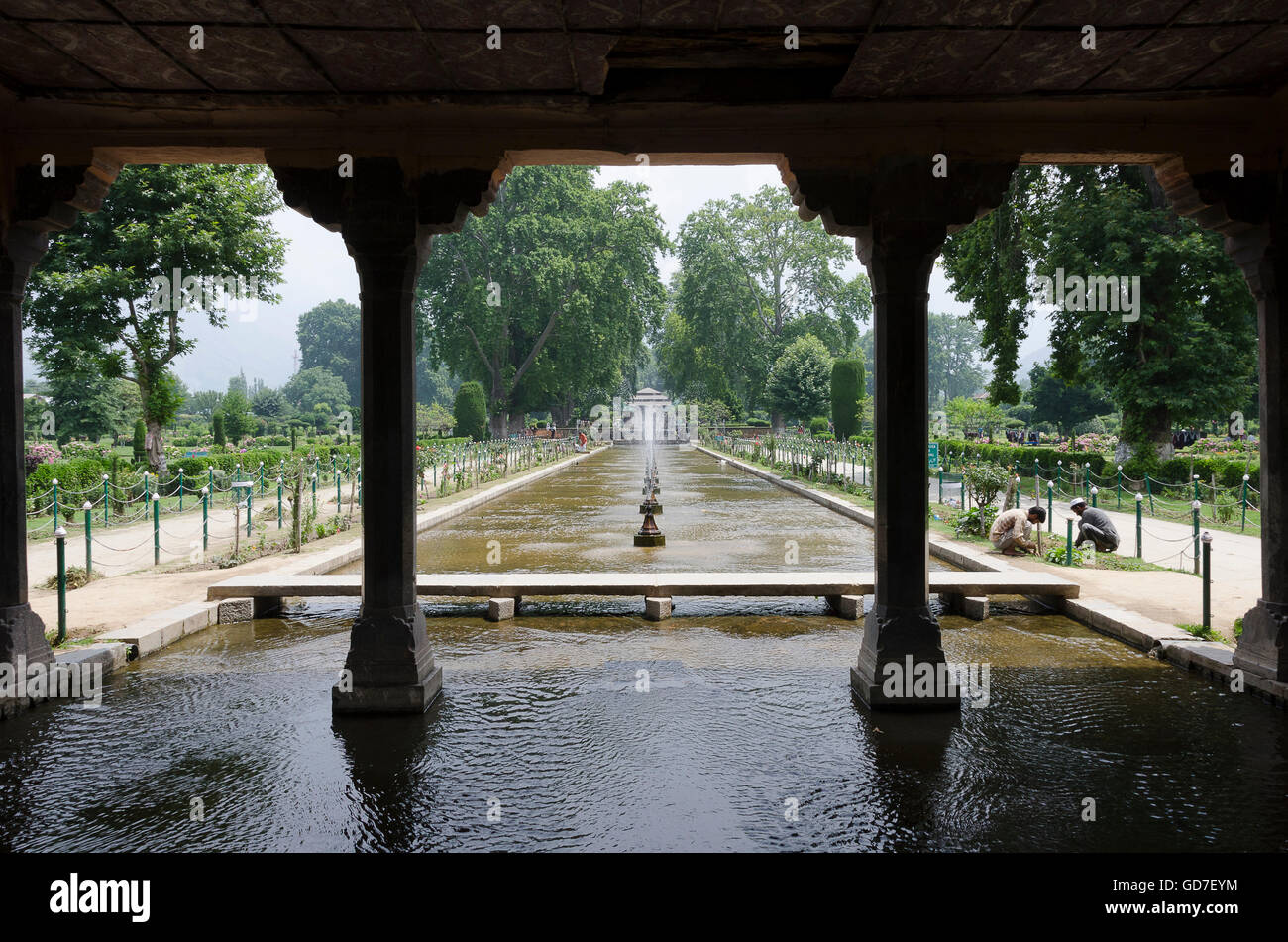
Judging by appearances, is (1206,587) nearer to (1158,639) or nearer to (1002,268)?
(1158,639)

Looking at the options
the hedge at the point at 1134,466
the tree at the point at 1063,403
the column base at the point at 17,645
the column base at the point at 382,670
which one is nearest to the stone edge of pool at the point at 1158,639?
the column base at the point at 382,670

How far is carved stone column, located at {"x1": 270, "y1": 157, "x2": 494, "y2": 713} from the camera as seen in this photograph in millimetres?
5121

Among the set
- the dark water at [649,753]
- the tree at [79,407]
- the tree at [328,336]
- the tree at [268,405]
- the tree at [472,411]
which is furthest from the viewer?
the tree at [328,336]

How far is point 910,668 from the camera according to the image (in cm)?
517

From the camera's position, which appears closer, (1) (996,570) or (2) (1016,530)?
(1) (996,570)

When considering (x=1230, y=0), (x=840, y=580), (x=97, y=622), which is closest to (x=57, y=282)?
(x=97, y=622)

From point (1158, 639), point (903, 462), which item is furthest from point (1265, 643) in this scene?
point (903, 462)

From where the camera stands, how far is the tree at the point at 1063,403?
44219mm

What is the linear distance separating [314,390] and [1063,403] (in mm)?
68027

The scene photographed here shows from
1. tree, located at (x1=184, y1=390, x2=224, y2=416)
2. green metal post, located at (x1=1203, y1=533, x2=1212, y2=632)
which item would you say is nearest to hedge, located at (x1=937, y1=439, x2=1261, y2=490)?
green metal post, located at (x1=1203, y1=533, x2=1212, y2=632)

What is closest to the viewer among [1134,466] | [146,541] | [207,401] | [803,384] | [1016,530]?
[1016,530]

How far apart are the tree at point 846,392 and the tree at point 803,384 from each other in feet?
2.68

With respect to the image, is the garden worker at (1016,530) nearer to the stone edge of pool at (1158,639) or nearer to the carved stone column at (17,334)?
the stone edge of pool at (1158,639)
